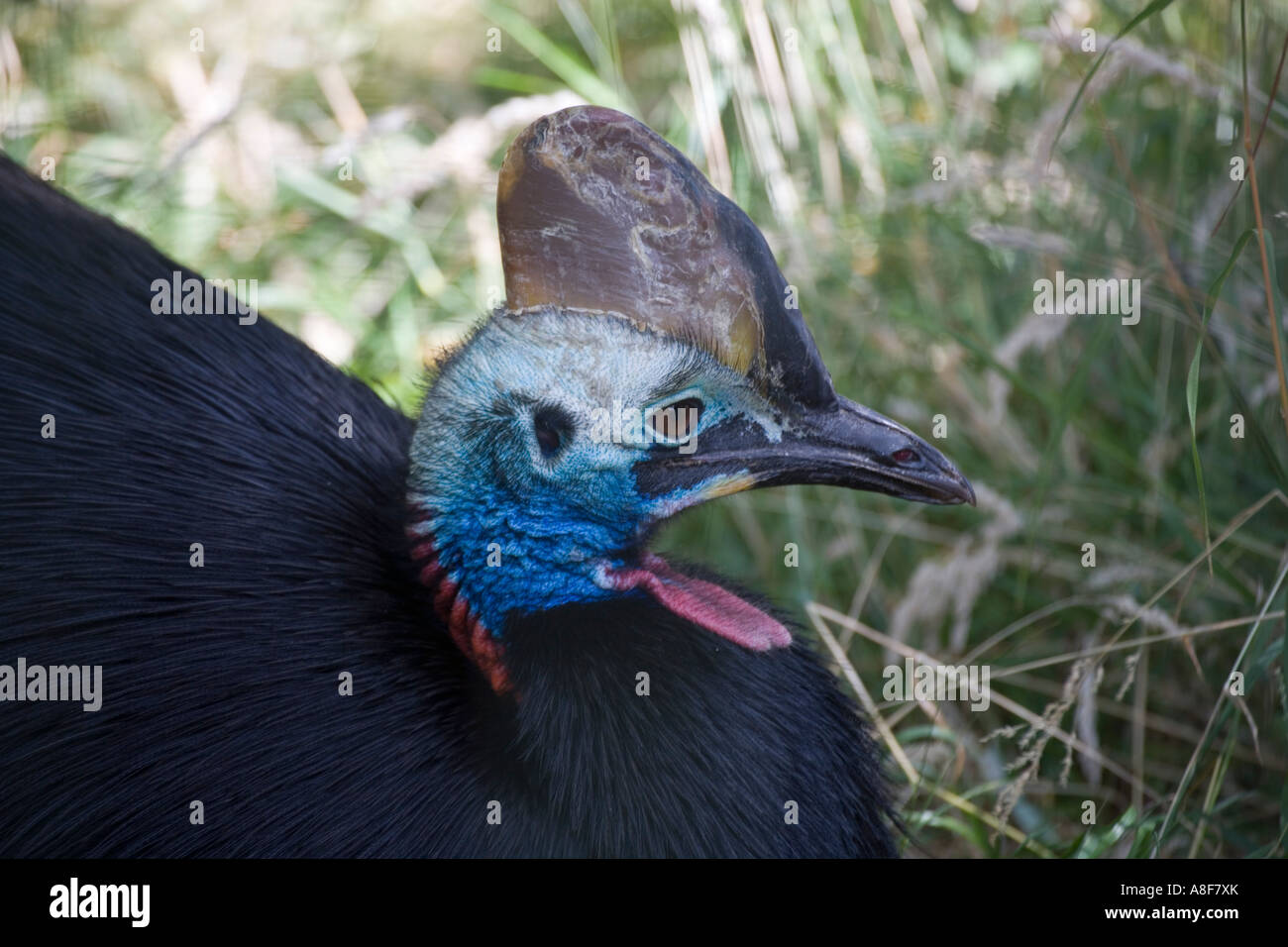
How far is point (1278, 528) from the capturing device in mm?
3025

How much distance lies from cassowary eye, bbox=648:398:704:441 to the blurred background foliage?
30.3 inches

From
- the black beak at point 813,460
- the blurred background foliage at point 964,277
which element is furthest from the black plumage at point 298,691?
the blurred background foliage at point 964,277

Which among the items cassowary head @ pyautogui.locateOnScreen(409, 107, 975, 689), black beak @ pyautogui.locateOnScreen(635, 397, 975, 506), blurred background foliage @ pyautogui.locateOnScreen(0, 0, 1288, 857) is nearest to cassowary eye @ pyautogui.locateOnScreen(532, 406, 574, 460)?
cassowary head @ pyautogui.locateOnScreen(409, 107, 975, 689)

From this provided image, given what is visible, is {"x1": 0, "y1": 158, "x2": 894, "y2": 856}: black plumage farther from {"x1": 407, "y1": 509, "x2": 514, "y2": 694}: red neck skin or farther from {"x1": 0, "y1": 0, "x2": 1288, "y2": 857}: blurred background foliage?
{"x1": 0, "y1": 0, "x2": 1288, "y2": 857}: blurred background foliage

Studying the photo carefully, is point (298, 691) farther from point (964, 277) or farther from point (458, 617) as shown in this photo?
point (964, 277)

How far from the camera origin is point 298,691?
220cm

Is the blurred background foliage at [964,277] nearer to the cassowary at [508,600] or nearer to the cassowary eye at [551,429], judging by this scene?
the cassowary at [508,600]

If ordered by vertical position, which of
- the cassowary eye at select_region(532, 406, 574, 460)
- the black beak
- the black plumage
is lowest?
→ the black plumage

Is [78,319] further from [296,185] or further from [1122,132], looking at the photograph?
[1122,132]

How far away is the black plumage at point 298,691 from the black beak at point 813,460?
0.22 m

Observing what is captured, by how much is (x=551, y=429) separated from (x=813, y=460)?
15.1 inches

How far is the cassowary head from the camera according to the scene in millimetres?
2178

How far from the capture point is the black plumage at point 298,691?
7.08 ft
